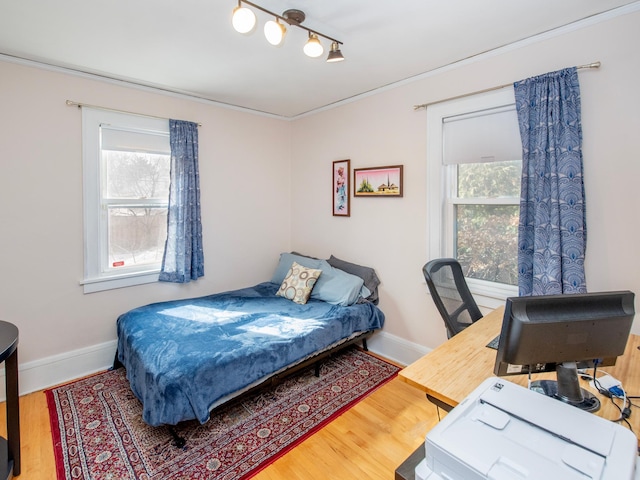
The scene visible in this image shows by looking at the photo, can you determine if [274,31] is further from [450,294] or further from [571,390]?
[571,390]

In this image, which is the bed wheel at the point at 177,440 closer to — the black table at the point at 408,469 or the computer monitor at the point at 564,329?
the black table at the point at 408,469

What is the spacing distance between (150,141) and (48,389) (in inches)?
85.3

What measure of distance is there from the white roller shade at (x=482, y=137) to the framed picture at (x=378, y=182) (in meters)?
0.45

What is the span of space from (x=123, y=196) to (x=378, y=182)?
2.29 meters

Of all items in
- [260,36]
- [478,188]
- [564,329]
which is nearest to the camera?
[564,329]

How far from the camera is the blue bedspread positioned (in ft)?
6.32

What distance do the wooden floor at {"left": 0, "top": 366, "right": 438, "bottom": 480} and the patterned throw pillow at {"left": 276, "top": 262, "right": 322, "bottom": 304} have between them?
1094 millimetres

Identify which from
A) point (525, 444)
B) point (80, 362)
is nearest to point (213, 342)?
point (80, 362)

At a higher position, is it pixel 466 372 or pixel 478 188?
pixel 478 188

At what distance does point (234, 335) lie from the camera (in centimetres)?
242

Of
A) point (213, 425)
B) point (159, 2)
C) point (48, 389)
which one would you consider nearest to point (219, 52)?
point (159, 2)

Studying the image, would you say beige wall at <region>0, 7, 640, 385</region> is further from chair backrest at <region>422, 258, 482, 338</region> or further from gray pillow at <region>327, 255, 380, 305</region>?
chair backrest at <region>422, 258, 482, 338</region>

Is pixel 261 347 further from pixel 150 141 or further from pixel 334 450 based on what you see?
pixel 150 141

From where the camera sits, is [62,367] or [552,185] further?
[62,367]
